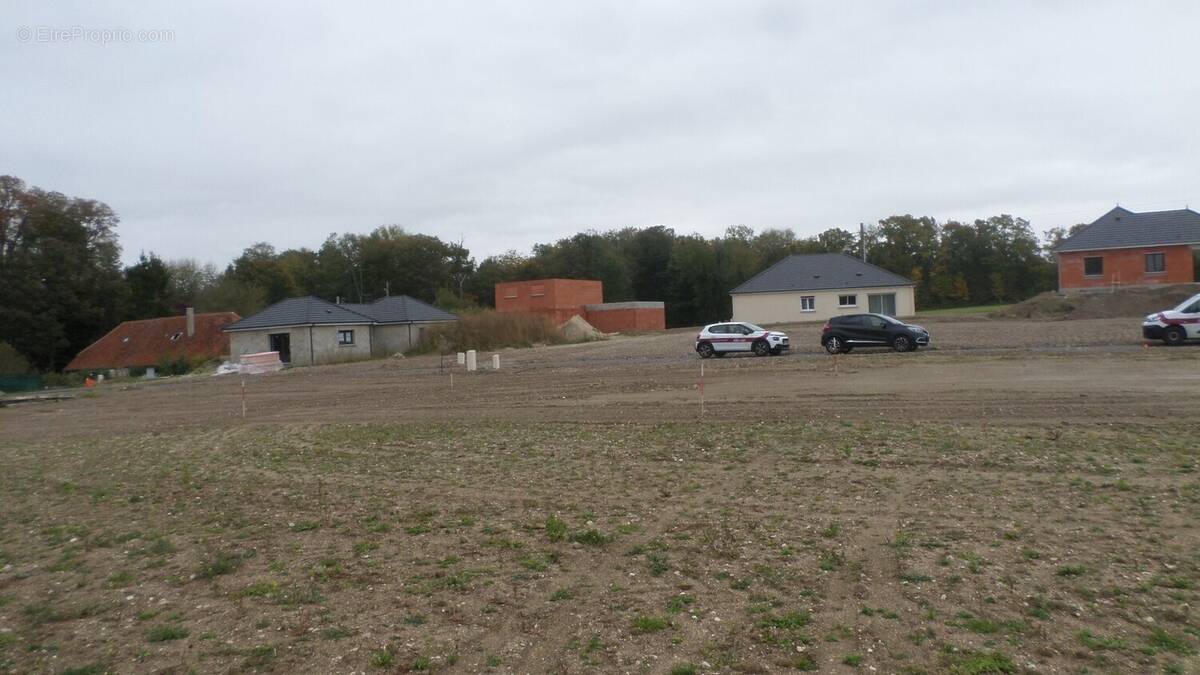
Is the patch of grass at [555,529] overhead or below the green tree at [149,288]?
below

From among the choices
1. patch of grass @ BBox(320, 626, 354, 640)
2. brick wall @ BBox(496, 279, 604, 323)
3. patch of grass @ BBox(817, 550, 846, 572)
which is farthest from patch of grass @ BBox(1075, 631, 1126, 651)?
brick wall @ BBox(496, 279, 604, 323)

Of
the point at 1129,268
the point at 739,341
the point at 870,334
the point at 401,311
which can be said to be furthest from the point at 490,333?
the point at 1129,268

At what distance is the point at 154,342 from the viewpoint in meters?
70.0

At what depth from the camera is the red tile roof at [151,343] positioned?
2660 inches

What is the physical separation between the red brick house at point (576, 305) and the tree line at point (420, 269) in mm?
12821

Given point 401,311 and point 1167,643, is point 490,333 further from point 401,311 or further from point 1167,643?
point 1167,643

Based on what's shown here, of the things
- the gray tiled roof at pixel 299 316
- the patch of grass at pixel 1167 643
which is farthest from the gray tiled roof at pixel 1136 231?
the patch of grass at pixel 1167 643

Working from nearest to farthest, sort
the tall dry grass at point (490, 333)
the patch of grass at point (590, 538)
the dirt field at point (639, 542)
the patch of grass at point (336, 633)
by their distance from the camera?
the dirt field at point (639, 542), the patch of grass at point (336, 633), the patch of grass at point (590, 538), the tall dry grass at point (490, 333)

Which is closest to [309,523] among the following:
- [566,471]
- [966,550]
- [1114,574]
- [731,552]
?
[566,471]

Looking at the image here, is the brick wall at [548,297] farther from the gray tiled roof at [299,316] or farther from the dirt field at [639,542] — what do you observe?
the dirt field at [639,542]

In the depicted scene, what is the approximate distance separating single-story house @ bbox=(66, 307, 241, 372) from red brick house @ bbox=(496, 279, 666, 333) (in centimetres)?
2024

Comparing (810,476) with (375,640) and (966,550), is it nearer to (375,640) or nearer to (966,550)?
(966,550)

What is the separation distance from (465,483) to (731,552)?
16.5ft

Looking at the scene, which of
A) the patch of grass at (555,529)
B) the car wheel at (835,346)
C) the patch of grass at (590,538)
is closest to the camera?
the patch of grass at (590,538)
